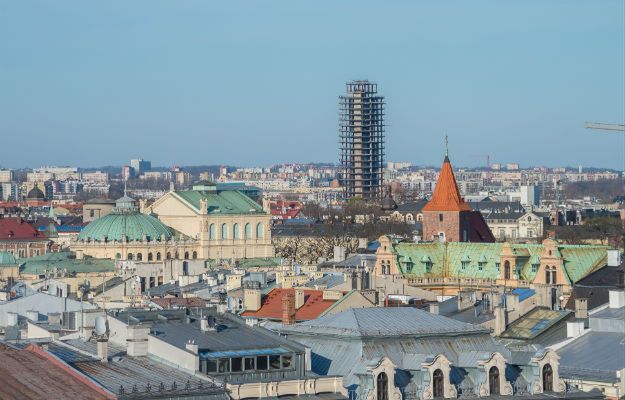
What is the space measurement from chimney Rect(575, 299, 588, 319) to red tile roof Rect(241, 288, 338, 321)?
813 cm

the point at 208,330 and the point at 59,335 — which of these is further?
the point at 59,335

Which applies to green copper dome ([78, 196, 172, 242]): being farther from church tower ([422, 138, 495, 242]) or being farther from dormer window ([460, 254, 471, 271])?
dormer window ([460, 254, 471, 271])

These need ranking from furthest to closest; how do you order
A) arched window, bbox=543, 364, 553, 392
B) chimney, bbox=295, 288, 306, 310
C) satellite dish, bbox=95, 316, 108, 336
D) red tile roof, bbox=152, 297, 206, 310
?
red tile roof, bbox=152, 297, 206, 310 < chimney, bbox=295, 288, 306, 310 < satellite dish, bbox=95, 316, 108, 336 < arched window, bbox=543, 364, 553, 392

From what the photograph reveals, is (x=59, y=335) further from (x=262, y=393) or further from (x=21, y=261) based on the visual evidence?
(x=21, y=261)

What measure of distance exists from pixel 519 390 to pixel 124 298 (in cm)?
4750

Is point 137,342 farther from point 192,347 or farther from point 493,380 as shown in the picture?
point 493,380

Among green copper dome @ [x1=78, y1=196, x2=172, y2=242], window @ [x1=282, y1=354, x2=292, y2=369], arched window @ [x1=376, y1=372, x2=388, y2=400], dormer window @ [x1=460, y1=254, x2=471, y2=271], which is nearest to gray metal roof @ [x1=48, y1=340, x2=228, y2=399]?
window @ [x1=282, y1=354, x2=292, y2=369]

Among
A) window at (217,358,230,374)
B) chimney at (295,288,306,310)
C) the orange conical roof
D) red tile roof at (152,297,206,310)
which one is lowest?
red tile roof at (152,297,206,310)

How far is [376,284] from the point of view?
90.5m

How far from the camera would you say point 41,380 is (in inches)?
1901

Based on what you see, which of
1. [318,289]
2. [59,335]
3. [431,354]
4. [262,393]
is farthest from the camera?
[318,289]

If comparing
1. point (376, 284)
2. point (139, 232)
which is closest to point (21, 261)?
point (139, 232)

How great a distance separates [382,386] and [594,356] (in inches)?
272

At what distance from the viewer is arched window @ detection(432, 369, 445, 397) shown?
169ft
